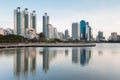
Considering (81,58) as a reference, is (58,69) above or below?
above

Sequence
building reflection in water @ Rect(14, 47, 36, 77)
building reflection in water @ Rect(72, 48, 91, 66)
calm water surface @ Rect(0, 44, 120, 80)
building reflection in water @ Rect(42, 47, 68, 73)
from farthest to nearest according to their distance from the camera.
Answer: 1. building reflection in water @ Rect(72, 48, 91, 66)
2. building reflection in water @ Rect(42, 47, 68, 73)
3. building reflection in water @ Rect(14, 47, 36, 77)
4. calm water surface @ Rect(0, 44, 120, 80)

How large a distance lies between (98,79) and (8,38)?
365ft

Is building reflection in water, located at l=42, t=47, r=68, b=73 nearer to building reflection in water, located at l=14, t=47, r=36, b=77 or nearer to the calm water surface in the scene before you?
the calm water surface

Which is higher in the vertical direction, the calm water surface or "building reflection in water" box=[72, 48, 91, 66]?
the calm water surface

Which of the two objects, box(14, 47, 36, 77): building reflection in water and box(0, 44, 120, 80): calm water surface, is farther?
box(14, 47, 36, 77): building reflection in water

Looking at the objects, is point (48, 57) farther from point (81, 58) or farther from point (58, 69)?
point (58, 69)

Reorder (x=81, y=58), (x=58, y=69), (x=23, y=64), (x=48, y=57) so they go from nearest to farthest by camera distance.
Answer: (x=58, y=69) → (x=23, y=64) → (x=81, y=58) → (x=48, y=57)

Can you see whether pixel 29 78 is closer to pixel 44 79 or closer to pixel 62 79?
pixel 44 79

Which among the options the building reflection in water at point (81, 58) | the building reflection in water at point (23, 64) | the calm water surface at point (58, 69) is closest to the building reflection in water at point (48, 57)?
the calm water surface at point (58, 69)

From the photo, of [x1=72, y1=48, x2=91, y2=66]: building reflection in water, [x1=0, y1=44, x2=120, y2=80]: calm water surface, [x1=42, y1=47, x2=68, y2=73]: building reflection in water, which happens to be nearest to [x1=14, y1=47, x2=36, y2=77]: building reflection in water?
[x1=0, y1=44, x2=120, y2=80]: calm water surface

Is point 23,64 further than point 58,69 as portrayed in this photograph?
Yes

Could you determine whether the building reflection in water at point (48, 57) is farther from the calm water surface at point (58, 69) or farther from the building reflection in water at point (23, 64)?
the building reflection in water at point (23, 64)

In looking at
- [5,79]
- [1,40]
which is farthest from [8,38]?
[5,79]

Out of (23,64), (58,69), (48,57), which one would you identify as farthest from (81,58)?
(58,69)
